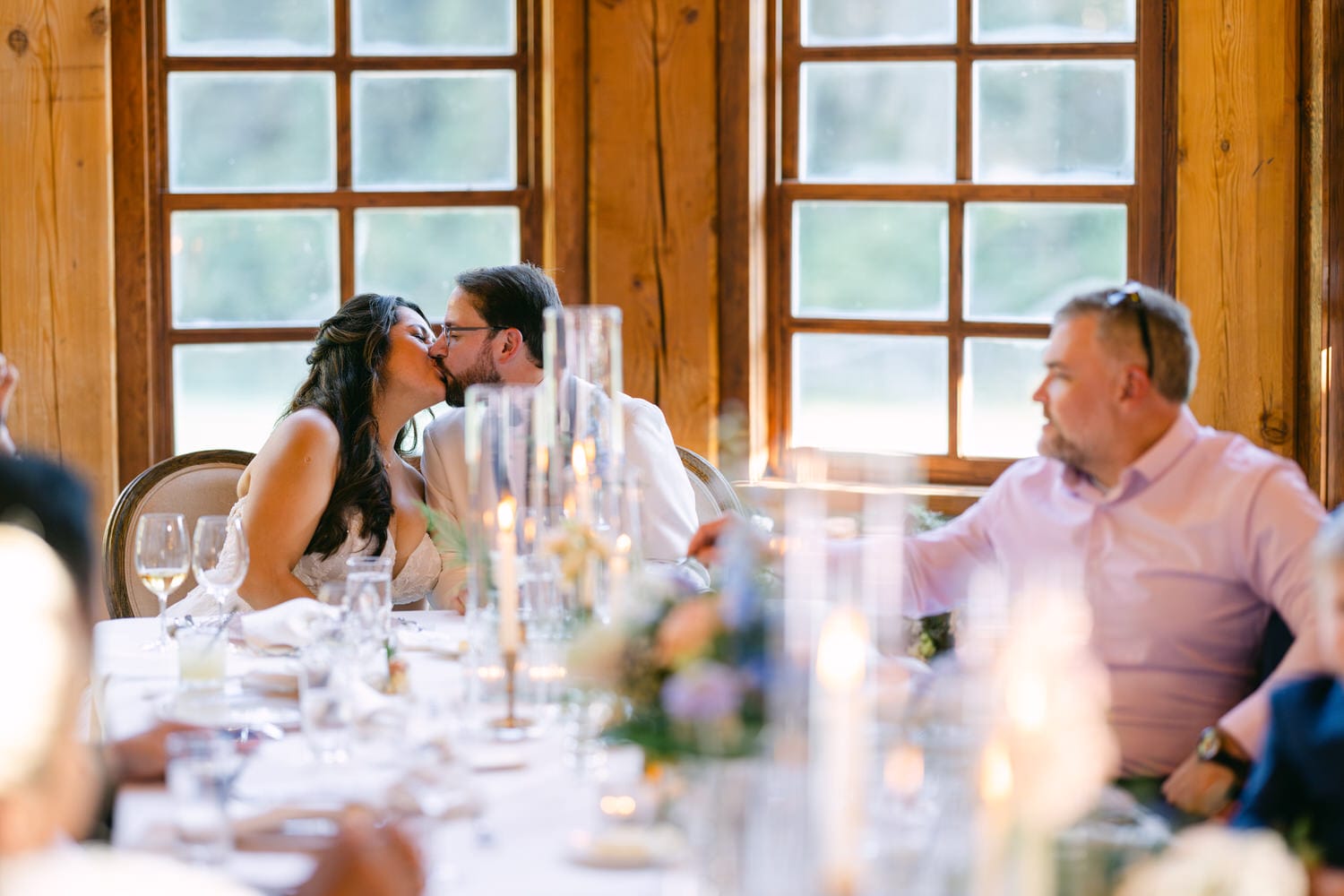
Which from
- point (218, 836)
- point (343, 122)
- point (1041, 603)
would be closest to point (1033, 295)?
point (343, 122)

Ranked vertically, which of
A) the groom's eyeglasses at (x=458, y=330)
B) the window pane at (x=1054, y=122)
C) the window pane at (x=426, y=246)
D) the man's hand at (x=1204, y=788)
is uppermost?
the window pane at (x=1054, y=122)

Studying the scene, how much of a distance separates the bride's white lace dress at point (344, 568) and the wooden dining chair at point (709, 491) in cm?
57

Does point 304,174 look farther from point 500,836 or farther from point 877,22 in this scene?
point 500,836

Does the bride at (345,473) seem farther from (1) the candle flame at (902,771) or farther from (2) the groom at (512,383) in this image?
(1) the candle flame at (902,771)

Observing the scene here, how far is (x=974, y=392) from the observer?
146 inches

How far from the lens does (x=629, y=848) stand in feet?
4.97

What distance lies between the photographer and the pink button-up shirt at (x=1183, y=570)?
7.34 feet

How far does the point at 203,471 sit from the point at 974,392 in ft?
5.71

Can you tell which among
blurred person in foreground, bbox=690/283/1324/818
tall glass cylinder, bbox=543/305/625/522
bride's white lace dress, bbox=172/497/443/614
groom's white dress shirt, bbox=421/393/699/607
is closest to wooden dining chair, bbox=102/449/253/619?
bride's white lace dress, bbox=172/497/443/614

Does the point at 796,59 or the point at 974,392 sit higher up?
the point at 796,59

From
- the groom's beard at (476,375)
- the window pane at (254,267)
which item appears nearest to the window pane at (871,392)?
the groom's beard at (476,375)

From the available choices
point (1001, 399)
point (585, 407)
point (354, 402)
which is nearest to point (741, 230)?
point (1001, 399)

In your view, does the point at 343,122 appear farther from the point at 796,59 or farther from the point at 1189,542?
the point at 1189,542

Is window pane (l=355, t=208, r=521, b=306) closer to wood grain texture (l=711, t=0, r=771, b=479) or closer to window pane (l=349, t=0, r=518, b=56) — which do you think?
window pane (l=349, t=0, r=518, b=56)
